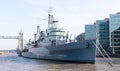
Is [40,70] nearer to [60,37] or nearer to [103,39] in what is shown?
[60,37]

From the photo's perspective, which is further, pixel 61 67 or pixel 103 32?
pixel 103 32

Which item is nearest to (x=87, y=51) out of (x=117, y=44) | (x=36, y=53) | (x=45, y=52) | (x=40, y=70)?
(x=40, y=70)

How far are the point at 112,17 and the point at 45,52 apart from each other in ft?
215

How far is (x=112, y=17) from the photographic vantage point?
448 feet

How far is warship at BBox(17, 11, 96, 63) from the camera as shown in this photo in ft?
196

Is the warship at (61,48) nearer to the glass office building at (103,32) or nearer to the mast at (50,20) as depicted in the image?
the mast at (50,20)

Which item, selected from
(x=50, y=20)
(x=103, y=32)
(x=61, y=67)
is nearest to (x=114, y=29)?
(x=103, y=32)

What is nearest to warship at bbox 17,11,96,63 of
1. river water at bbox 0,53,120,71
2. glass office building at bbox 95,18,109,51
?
river water at bbox 0,53,120,71

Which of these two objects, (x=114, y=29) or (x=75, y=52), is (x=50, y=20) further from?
(x=114, y=29)

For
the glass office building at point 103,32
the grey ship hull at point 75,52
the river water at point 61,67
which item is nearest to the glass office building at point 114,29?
the glass office building at point 103,32

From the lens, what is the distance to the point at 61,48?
217 ft

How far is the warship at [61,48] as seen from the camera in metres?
59.8

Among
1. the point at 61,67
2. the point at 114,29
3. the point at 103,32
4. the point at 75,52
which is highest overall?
the point at 114,29

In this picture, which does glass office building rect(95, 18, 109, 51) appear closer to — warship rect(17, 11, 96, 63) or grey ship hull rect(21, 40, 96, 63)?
warship rect(17, 11, 96, 63)
